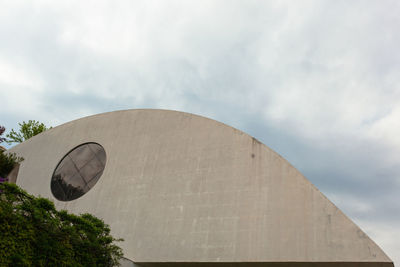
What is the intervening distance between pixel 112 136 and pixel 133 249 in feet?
14.8

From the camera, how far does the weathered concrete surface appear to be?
10.2 metres

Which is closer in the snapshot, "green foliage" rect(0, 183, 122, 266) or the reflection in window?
"green foliage" rect(0, 183, 122, 266)

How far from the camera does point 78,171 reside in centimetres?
1525

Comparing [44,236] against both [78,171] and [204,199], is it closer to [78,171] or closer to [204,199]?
[204,199]

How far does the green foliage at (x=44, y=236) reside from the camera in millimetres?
7910

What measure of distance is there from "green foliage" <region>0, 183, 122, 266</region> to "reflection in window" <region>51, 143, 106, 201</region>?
13.6 ft

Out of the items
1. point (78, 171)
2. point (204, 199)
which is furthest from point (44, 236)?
point (78, 171)

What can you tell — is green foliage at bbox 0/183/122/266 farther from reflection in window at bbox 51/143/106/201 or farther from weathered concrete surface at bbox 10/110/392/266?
reflection in window at bbox 51/143/106/201

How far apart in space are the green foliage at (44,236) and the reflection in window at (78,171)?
13.6 ft

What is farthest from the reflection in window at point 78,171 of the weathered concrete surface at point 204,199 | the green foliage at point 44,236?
the green foliage at point 44,236

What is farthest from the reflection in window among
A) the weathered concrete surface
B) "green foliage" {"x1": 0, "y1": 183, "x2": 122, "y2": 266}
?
"green foliage" {"x1": 0, "y1": 183, "x2": 122, "y2": 266}

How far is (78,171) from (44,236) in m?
6.68

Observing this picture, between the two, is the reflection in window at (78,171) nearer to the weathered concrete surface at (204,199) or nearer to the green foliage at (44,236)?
the weathered concrete surface at (204,199)

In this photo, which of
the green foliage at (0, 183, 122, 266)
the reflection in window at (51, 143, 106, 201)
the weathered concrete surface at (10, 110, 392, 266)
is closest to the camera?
the green foliage at (0, 183, 122, 266)
